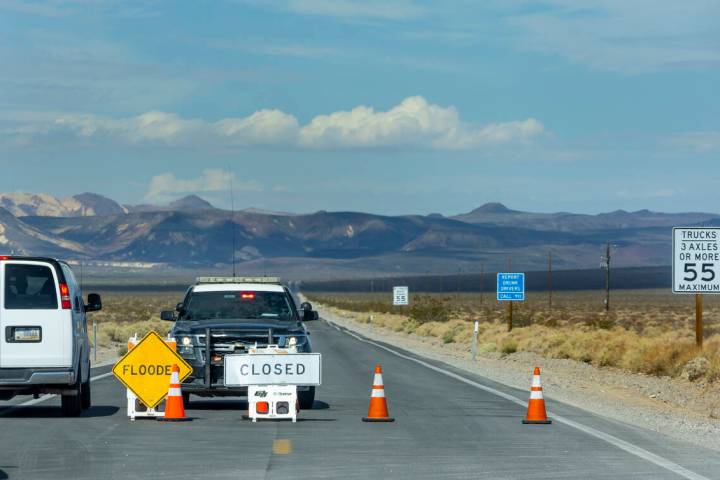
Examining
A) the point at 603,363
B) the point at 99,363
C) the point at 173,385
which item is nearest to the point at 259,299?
the point at 173,385

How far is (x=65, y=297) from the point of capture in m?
17.8

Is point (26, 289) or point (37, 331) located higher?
point (26, 289)

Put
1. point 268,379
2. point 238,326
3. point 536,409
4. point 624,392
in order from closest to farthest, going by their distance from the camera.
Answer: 1. point 268,379
2. point 536,409
3. point 238,326
4. point 624,392

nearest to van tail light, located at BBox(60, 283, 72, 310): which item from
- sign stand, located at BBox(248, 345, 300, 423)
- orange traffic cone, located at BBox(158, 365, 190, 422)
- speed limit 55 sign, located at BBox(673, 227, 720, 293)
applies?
orange traffic cone, located at BBox(158, 365, 190, 422)

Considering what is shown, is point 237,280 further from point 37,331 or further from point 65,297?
point 37,331

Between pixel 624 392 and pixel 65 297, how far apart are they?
14822 millimetres

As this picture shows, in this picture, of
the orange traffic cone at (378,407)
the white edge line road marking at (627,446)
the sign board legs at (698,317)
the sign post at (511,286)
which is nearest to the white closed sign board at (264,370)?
the orange traffic cone at (378,407)

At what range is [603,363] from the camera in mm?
37906

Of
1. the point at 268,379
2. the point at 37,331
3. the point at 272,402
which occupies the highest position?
the point at 37,331

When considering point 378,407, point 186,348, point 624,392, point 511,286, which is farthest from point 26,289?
point 511,286

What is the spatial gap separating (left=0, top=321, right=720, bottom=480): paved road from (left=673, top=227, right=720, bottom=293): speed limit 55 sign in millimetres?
9990

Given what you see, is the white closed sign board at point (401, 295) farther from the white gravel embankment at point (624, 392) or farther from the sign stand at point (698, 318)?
the sign stand at point (698, 318)

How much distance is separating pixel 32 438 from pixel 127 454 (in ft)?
6.26

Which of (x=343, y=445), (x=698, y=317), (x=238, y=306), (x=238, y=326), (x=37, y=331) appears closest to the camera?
(x=343, y=445)
